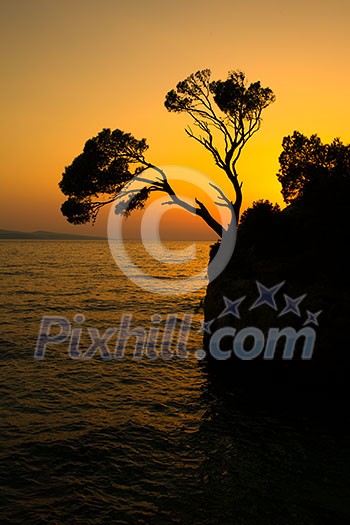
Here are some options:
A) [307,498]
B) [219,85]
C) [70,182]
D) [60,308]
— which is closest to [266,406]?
[307,498]

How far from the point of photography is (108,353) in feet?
58.9

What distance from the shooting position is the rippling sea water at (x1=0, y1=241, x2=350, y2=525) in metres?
7.32

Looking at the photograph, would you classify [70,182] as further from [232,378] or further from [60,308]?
[232,378]

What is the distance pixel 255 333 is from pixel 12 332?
13772 mm

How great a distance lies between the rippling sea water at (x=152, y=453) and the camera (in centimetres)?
732
